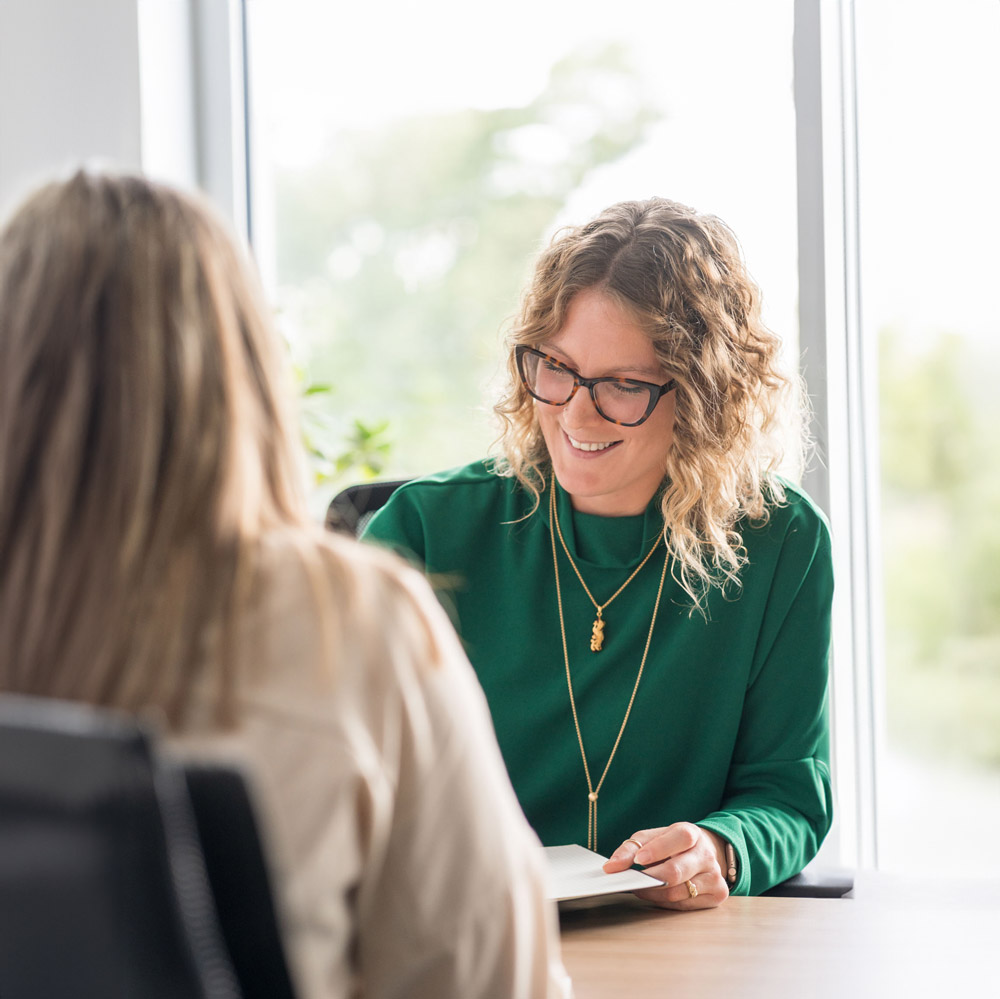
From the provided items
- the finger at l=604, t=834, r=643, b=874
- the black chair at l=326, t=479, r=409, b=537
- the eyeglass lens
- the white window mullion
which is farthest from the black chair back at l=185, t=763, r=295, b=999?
the white window mullion

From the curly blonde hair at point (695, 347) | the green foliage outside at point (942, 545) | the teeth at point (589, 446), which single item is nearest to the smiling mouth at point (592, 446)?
the teeth at point (589, 446)

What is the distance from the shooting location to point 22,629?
0.59 metres

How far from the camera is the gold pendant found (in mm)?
1524

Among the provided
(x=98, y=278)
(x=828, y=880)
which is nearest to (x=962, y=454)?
(x=828, y=880)

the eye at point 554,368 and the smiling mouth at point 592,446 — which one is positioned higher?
the eye at point 554,368

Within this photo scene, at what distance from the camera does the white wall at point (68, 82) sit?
81.0 inches

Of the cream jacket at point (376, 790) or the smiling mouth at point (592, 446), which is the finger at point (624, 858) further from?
the smiling mouth at point (592, 446)

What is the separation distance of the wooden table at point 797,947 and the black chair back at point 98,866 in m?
0.56

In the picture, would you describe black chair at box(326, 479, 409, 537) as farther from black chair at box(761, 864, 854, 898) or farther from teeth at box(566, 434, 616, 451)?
black chair at box(761, 864, 854, 898)

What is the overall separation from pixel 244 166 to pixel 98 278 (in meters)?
1.83

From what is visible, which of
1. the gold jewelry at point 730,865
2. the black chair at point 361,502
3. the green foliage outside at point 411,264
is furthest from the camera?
the green foliage outside at point 411,264

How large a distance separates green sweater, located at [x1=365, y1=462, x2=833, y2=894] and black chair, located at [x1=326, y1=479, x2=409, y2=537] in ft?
0.43

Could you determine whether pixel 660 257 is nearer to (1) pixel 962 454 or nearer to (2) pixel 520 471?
(2) pixel 520 471

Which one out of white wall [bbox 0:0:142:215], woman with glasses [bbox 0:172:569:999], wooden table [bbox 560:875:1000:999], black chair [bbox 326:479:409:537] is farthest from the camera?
white wall [bbox 0:0:142:215]
